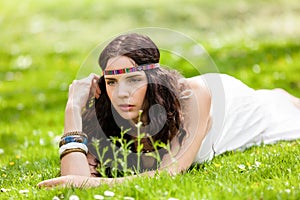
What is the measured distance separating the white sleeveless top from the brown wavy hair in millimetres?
640

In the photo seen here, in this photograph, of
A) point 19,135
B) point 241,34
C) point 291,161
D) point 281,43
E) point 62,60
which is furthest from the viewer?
point 241,34

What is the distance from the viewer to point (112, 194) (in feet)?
10.3

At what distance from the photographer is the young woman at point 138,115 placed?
148 inches

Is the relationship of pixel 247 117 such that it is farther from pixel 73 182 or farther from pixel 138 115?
pixel 73 182

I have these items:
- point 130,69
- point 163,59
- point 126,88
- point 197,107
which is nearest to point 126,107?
point 126,88

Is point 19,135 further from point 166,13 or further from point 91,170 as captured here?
point 166,13

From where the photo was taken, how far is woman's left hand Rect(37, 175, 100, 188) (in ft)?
11.6

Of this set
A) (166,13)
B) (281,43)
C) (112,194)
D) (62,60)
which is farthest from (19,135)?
(166,13)

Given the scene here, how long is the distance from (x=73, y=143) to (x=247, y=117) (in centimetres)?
203

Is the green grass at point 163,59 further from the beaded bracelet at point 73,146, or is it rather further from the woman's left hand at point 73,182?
the beaded bracelet at point 73,146

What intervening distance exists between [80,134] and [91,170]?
0.29 meters

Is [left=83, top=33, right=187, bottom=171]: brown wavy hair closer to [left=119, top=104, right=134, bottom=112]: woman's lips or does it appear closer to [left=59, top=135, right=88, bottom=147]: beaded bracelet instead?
[left=119, top=104, right=134, bottom=112]: woman's lips

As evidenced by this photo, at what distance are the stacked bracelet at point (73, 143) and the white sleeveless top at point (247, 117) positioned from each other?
1.19 metres

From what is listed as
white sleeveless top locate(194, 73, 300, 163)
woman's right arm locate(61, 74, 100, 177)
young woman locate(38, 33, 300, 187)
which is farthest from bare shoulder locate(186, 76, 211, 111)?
woman's right arm locate(61, 74, 100, 177)
